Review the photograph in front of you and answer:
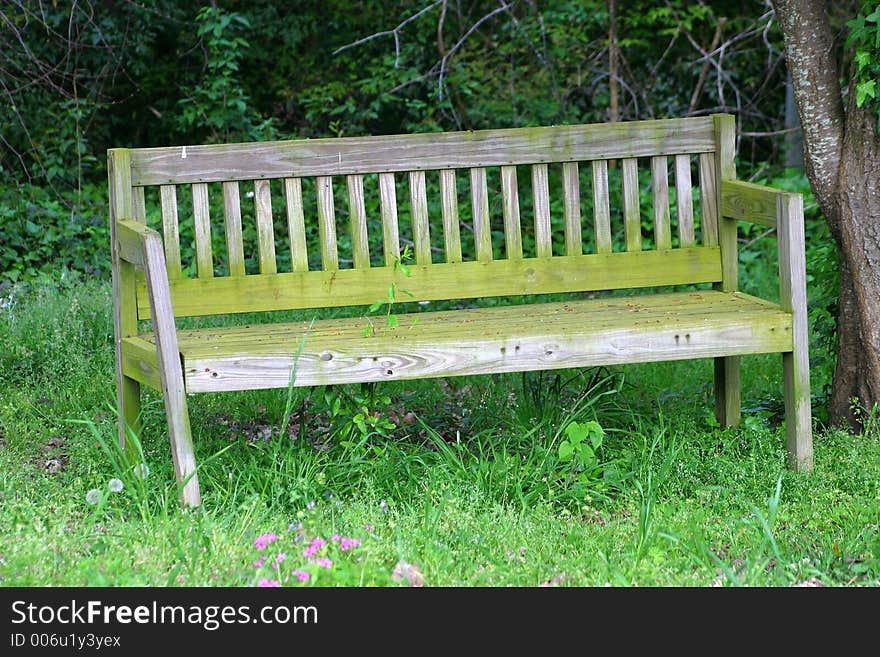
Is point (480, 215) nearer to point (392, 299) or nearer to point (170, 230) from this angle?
point (392, 299)

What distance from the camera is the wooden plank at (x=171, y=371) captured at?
307cm

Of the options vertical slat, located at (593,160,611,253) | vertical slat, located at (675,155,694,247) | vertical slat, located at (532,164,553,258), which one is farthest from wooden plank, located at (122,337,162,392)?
vertical slat, located at (675,155,694,247)

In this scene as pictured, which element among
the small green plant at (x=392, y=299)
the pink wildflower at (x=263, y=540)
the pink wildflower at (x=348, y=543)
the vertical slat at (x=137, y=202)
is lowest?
the pink wildflower at (x=348, y=543)

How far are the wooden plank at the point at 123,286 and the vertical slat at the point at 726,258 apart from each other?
6.37 ft

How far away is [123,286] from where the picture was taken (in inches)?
140

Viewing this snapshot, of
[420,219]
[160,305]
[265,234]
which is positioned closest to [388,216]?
[420,219]

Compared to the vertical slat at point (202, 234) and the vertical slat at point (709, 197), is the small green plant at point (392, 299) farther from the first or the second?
the vertical slat at point (709, 197)

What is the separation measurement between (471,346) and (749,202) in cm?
113

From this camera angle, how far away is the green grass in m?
2.69

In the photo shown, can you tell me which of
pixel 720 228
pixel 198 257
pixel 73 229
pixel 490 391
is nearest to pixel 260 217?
pixel 198 257

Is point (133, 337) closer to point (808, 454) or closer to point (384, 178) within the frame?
point (384, 178)

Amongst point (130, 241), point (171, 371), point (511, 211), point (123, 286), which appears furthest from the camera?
point (511, 211)

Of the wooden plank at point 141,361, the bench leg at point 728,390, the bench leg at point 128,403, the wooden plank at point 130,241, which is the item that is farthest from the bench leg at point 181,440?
the bench leg at point 728,390

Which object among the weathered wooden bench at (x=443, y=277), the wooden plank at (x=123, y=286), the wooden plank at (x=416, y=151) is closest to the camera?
the weathered wooden bench at (x=443, y=277)
